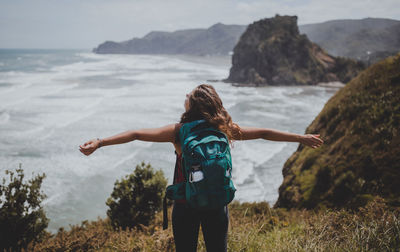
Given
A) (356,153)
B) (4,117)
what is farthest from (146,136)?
(4,117)

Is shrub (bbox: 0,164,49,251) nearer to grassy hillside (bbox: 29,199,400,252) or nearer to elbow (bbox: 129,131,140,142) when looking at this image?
grassy hillside (bbox: 29,199,400,252)

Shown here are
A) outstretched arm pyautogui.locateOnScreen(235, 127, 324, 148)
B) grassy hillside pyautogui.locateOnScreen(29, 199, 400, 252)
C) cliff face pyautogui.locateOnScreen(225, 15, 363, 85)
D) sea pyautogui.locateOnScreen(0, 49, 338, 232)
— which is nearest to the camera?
outstretched arm pyautogui.locateOnScreen(235, 127, 324, 148)

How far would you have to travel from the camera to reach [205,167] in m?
2.28

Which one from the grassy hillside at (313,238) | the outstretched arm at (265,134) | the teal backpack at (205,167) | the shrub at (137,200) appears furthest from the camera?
the shrub at (137,200)

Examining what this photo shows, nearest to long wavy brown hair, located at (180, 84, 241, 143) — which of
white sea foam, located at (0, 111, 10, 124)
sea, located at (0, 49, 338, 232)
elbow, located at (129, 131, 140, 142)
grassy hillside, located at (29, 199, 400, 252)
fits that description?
elbow, located at (129, 131, 140, 142)

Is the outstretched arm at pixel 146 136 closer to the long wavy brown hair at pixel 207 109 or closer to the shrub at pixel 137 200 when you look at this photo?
the long wavy brown hair at pixel 207 109

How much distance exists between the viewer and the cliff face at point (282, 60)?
94.2m

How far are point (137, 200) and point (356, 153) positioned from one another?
20.8 feet

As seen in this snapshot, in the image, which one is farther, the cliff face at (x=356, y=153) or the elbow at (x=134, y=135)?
the cliff face at (x=356, y=153)

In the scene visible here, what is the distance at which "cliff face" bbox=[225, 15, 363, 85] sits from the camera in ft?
309

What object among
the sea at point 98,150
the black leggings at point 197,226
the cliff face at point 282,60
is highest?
the cliff face at point 282,60

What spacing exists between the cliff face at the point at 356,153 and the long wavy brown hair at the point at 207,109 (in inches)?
193

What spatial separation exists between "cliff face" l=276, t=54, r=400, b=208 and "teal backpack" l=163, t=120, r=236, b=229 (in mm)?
4869

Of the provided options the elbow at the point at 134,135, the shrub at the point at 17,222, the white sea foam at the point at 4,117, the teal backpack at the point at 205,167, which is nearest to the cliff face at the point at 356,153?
the teal backpack at the point at 205,167
